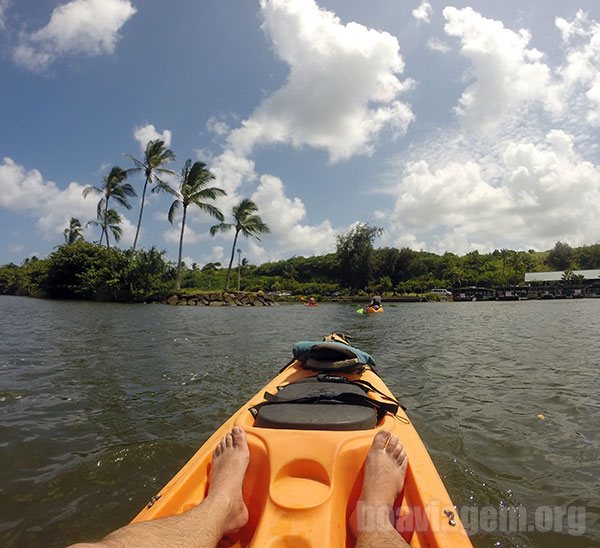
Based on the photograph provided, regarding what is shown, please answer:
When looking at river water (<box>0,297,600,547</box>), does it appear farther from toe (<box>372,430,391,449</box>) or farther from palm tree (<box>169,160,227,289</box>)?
palm tree (<box>169,160,227,289</box>)

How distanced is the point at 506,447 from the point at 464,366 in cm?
350

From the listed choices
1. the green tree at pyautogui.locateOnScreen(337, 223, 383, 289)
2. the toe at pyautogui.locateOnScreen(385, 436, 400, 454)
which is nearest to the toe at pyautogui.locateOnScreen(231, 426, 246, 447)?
the toe at pyautogui.locateOnScreen(385, 436, 400, 454)

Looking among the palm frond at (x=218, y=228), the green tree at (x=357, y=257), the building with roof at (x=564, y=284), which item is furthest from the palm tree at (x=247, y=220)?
the building with roof at (x=564, y=284)

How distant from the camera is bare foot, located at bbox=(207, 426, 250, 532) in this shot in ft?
5.85

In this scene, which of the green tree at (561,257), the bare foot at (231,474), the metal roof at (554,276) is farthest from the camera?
the green tree at (561,257)

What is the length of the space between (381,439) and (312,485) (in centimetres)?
51

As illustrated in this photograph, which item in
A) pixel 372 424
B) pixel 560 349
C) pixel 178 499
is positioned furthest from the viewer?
pixel 560 349

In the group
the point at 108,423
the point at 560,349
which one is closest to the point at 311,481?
the point at 108,423

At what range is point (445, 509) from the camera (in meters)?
1.74

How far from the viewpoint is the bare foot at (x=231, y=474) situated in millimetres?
1782

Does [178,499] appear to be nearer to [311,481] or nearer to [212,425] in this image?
[311,481]

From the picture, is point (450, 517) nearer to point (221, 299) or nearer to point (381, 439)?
point (381, 439)

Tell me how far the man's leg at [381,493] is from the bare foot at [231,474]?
1.85 feet

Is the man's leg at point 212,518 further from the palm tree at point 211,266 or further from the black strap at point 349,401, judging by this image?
the palm tree at point 211,266
